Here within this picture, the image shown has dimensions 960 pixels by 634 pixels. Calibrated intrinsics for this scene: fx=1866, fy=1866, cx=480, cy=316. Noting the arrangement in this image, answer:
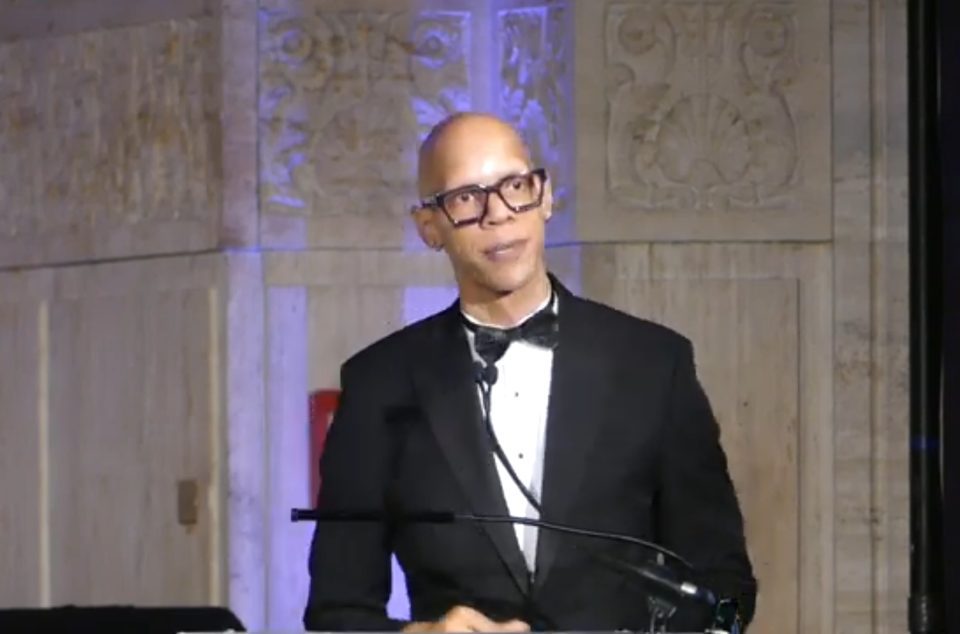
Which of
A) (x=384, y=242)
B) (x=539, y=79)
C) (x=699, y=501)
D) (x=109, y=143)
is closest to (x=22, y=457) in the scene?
(x=109, y=143)

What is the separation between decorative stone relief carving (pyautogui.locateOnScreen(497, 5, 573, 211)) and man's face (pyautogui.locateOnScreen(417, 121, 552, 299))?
1.57m

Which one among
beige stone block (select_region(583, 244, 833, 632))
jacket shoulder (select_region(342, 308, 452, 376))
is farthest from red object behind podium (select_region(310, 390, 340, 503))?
jacket shoulder (select_region(342, 308, 452, 376))

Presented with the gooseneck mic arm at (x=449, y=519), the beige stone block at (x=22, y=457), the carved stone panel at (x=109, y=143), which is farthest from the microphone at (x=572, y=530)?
the beige stone block at (x=22, y=457)

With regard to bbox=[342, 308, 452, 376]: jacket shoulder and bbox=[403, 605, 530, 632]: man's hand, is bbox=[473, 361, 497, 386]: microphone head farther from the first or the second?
bbox=[403, 605, 530, 632]: man's hand

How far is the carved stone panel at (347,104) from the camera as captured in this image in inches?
158

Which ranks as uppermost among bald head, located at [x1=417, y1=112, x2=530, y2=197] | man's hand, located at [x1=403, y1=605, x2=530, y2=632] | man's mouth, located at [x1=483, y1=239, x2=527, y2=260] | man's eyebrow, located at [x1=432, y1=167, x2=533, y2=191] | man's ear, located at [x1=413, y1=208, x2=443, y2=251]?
bald head, located at [x1=417, y1=112, x2=530, y2=197]

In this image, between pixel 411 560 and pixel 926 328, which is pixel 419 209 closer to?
pixel 411 560

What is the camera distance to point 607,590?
7.50 feet

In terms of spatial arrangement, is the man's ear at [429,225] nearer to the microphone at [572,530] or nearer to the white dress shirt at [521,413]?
the white dress shirt at [521,413]

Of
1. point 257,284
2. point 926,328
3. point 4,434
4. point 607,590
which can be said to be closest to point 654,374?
point 607,590

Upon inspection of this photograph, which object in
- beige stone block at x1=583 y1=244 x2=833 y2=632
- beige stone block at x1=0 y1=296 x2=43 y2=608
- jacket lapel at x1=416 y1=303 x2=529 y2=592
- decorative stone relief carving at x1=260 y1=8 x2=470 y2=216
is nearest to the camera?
jacket lapel at x1=416 y1=303 x2=529 y2=592

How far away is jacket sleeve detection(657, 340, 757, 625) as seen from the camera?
2299mm

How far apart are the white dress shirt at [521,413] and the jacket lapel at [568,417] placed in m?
0.02

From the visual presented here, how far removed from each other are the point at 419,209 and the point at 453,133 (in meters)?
0.10
